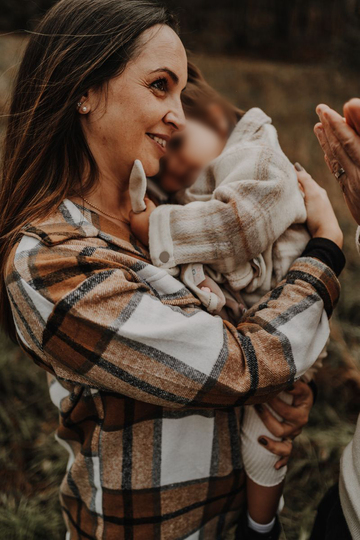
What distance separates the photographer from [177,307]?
1.08 meters

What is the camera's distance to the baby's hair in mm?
1610

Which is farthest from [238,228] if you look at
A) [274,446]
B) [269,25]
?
[269,25]

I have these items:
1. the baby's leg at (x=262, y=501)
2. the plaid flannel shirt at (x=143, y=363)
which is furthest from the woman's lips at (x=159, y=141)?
the baby's leg at (x=262, y=501)

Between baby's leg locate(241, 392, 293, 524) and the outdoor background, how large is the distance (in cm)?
82

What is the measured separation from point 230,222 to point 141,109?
0.39 metres

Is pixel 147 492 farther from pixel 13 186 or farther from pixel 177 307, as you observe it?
pixel 13 186

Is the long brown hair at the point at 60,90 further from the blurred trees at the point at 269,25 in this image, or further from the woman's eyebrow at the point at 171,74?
the blurred trees at the point at 269,25

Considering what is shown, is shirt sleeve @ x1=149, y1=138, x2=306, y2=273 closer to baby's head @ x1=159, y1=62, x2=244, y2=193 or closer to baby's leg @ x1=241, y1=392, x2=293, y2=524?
baby's head @ x1=159, y1=62, x2=244, y2=193

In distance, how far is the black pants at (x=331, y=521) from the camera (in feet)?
3.81

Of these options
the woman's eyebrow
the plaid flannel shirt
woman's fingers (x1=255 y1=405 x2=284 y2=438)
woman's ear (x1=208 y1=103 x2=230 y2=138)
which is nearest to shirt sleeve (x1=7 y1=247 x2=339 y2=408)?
the plaid flannel shirt

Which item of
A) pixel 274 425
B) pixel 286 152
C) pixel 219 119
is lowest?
pixel 286 152

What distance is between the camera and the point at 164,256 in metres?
1.19

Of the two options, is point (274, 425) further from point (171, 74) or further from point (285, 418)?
point (171, 74)

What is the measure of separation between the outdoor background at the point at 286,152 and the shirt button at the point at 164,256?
2.61 ft
